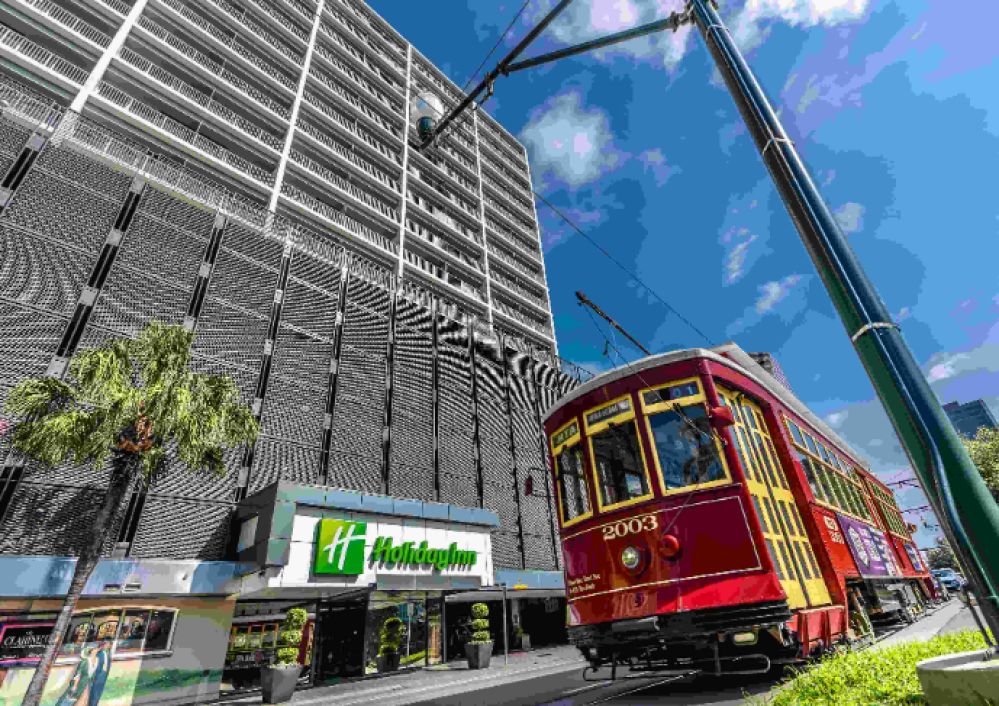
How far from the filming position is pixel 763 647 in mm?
5977

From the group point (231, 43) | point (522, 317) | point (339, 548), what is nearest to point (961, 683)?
point (339, 548)

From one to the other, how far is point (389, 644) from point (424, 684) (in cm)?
484

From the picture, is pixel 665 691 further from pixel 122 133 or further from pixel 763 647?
pixel 122 133

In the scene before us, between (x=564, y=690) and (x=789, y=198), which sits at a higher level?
(x=789, y=198)

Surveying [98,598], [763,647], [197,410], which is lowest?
[763,647]

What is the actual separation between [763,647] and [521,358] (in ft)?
95.3

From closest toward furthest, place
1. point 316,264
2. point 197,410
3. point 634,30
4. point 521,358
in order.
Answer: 1. point 634,30
2. point 197,410
3. point 316,264
4. point 521,358

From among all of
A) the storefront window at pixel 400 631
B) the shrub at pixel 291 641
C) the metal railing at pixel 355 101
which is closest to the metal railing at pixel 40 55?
the metal railing at pixel 355 101

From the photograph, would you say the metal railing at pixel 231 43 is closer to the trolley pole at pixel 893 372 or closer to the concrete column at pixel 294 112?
the concrete column at pixel 294 112

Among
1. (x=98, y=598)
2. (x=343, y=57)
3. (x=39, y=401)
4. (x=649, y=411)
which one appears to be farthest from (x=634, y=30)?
(x=343, y=57)

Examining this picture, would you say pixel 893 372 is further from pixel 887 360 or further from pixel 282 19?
pixel 282 19

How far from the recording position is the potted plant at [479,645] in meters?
18.2

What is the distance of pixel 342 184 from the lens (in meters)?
36.0

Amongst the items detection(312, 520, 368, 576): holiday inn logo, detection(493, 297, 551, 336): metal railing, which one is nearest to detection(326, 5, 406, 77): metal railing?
detection(493, 297, 551, 336): metal railing
